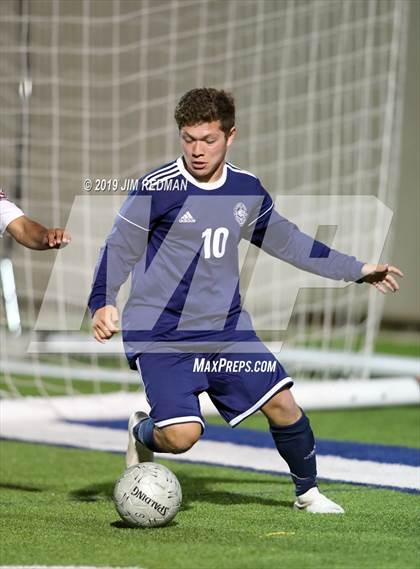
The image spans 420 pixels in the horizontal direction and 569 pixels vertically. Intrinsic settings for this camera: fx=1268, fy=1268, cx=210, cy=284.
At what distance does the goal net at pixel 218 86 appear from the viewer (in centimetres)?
880

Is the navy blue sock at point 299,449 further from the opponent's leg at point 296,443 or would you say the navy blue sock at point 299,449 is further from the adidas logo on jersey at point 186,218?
the adidas logo on jersey at point 186,218

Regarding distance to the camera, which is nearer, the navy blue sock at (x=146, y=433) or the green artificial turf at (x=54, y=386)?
the navy blue sock at (x=146, y=433)

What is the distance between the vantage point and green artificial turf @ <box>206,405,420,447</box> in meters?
7.68

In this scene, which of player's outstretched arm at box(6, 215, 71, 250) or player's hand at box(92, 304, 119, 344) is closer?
player's hand at box(92, 304, 119, 344)

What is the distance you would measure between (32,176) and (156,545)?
5.42 m

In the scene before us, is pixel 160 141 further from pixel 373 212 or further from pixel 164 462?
pixel 164 462

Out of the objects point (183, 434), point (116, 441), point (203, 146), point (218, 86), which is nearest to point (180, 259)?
point (203, 146)

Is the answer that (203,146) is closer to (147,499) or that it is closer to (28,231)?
(28,231)

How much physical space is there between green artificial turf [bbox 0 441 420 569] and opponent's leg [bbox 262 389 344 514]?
0.31 ft

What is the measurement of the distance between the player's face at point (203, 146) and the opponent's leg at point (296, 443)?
944mm

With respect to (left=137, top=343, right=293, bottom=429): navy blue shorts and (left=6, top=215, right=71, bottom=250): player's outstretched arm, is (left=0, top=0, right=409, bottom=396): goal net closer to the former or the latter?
(left=6, top=215, right=71, bottom=250): player's outstretched arm

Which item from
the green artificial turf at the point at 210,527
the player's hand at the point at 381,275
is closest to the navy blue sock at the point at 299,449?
the green artificial turf at the point at 210,527

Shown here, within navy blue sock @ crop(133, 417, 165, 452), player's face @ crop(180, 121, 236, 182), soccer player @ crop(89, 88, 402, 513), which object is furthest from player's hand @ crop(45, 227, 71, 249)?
navy blue sock @ crop(133, 417, 165, 452)

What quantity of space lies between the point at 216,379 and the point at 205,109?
106 cm
